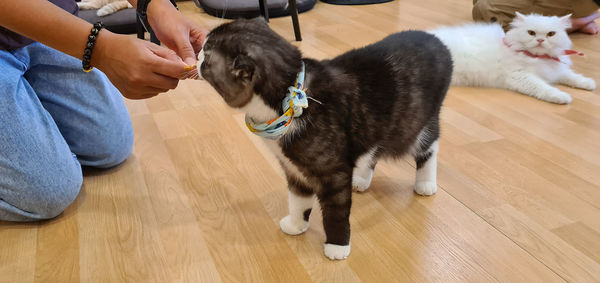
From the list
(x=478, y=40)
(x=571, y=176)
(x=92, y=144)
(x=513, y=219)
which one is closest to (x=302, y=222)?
(x=513, y=219)

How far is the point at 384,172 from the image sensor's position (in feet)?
5.13

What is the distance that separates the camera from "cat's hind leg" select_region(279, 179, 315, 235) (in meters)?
1.20

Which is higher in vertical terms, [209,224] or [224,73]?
[224,73]

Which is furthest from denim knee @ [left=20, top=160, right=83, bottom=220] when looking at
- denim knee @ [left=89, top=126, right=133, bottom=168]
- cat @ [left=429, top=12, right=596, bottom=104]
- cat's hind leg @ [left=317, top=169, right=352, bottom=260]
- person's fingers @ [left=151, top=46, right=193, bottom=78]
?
cat @ [left=429, top=12, right=596, bottom=104]

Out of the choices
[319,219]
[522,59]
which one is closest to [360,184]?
[319,219]

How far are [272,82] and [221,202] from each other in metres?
0.57

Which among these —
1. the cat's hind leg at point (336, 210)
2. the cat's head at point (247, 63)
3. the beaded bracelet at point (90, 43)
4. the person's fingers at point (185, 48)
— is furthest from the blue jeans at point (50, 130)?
the cat's hind leg at point (336, 210)

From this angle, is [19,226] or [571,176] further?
[571,176]

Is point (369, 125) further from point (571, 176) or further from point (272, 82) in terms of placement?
point (571, 176)

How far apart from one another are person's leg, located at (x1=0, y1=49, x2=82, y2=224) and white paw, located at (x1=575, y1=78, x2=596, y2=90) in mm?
2143

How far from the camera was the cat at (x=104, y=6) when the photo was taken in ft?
10.1

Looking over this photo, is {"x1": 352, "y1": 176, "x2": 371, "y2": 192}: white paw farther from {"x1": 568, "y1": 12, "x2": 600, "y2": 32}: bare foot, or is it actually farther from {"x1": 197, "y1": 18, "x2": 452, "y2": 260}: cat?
{"x1": 568, "y1": 12, "x2": 600, "y2": 32}: bare foot

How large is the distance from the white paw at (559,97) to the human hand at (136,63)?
1.66m

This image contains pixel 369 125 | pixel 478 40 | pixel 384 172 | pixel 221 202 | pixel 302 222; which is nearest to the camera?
pixel 369 125
